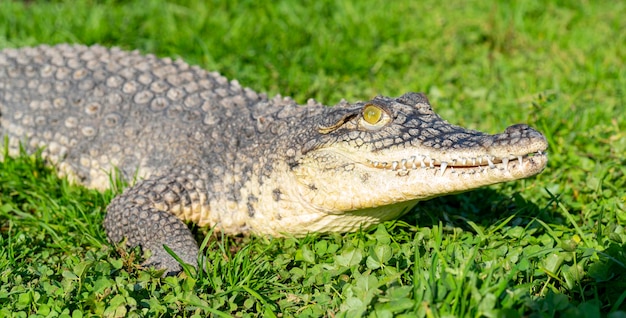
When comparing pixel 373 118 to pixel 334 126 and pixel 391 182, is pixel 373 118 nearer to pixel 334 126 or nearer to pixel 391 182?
pixel 334 126

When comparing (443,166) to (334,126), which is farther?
(334,126)

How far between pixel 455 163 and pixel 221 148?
64.7 inches

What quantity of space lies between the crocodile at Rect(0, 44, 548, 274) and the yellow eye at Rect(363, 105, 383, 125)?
1 cm

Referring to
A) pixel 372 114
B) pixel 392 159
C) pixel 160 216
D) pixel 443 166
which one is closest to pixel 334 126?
pixel 372 114

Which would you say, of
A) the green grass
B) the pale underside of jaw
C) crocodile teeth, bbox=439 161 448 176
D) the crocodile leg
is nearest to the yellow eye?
the pale underside of jaw

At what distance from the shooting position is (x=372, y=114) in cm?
369

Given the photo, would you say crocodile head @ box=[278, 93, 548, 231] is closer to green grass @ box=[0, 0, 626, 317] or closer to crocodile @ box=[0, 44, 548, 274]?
crocodile @ box=[0, 44, 548, 274]

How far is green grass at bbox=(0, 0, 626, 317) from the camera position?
10.8ft

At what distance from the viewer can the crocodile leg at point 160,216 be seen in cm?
392

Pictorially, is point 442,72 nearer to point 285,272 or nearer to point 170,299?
point 285,272

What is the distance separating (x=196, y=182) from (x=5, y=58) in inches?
83.6

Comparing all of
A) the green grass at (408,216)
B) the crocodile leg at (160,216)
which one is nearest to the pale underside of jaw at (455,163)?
the green grass at (408,216)

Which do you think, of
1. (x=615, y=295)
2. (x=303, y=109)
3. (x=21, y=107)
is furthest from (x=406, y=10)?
(x=615, y=295)

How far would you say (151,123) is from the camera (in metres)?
4.73
